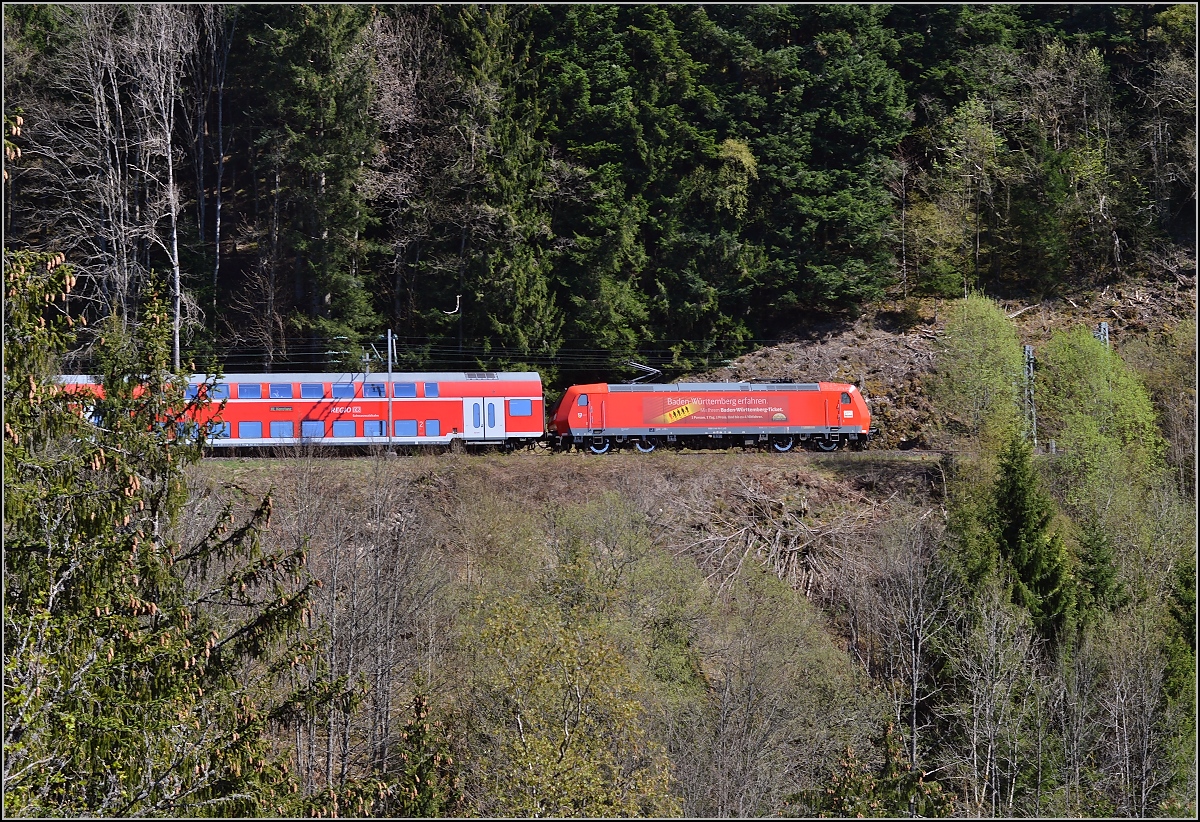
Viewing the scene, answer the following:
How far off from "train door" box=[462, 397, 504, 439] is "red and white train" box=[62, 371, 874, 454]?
0.04 metres

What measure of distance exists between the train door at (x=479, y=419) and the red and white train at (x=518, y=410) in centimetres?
4

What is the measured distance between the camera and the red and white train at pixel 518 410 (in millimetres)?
44719

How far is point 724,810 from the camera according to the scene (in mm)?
28578

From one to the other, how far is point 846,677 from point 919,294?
92.4 ft

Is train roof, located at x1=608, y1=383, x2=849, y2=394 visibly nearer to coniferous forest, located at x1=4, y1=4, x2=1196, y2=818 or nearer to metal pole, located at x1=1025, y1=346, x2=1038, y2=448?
coniferous forest, located at x1=4, y1=4, x2=1196, y2=818

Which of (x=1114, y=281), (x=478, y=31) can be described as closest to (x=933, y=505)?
(x=1114, y=281)

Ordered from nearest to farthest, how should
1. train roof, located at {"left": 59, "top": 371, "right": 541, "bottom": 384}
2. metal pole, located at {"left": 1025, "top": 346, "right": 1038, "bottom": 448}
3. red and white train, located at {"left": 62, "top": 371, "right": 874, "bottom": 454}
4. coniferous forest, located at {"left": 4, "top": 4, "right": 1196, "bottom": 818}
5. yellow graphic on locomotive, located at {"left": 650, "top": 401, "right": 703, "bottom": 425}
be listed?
coniferous forest, located at {"left": 4, "top": 4, "right": 1196, "bottom": 818} < metal pole, located at {"left": 1025, "top": 346, "right": 1038, "bottom": 448} < train roof, located at {"left": 59, "top": 371, "right": 541, "bottom": 384} < red and white train, located at {"left": 62, "top": 371, "right": 874, "bottom": 454} < yellow graphic on locomotive, located at {"left": 650, "top": 401, "right": 703, "bottom": 425}

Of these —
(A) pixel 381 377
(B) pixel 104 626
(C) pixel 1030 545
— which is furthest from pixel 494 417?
(B) pixel 104 626

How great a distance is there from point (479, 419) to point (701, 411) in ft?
26.8

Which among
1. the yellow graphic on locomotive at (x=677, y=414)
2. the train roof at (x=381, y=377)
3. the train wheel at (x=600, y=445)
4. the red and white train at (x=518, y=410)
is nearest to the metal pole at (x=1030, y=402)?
the red and white train at (x=518, y=410)

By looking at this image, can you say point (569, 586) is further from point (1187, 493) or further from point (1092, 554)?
point (1187, 493)

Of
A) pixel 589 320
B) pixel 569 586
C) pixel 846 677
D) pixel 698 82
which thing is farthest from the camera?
pixel 698 82

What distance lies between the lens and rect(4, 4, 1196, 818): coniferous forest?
1648cm

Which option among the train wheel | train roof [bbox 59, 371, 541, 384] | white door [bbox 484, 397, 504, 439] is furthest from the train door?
the train wheel
